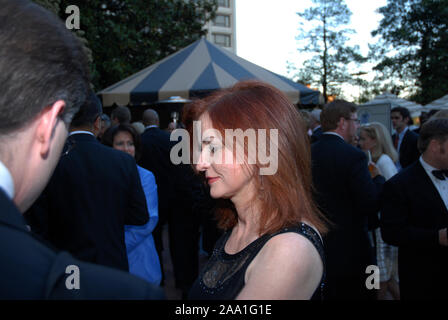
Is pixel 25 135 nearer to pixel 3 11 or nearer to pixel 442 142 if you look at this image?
pixel 3 11

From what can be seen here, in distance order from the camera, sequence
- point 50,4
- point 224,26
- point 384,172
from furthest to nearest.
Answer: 1. point 224,26
2. point 50,4
3. point 384,172

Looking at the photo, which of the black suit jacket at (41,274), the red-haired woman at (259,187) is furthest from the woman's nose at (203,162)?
the black suit jacket at (41,274)

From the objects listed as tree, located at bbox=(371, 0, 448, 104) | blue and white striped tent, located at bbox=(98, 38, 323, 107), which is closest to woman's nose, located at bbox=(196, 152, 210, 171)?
blue and white striped tent, located at bbox=(98, 38, 323, 107)

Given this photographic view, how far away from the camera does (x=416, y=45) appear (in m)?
31.0

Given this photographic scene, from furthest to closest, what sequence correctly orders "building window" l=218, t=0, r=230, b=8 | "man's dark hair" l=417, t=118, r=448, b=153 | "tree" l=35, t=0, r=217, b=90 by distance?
1. "building window" l=218, t=0, r=230, b=8
2. "tree" l=35, t=0, r=217, b=90
3. "man's dark hair" l=417, t=118, r=448, b=153

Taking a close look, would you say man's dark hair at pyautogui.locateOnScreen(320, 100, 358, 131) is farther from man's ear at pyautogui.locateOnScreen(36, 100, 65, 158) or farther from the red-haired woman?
man's ear at pyautogui.locateOnScreen(36, 100, 65, 158)

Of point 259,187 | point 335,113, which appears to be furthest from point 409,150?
point 259,187

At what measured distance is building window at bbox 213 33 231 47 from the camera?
193ft

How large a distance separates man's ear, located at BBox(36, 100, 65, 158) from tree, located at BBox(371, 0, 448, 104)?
30633 mm

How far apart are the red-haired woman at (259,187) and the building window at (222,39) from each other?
5973 cm

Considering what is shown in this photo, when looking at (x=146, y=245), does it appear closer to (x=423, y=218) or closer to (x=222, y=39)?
(x=423, y=218)

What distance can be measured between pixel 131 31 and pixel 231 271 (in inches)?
505
